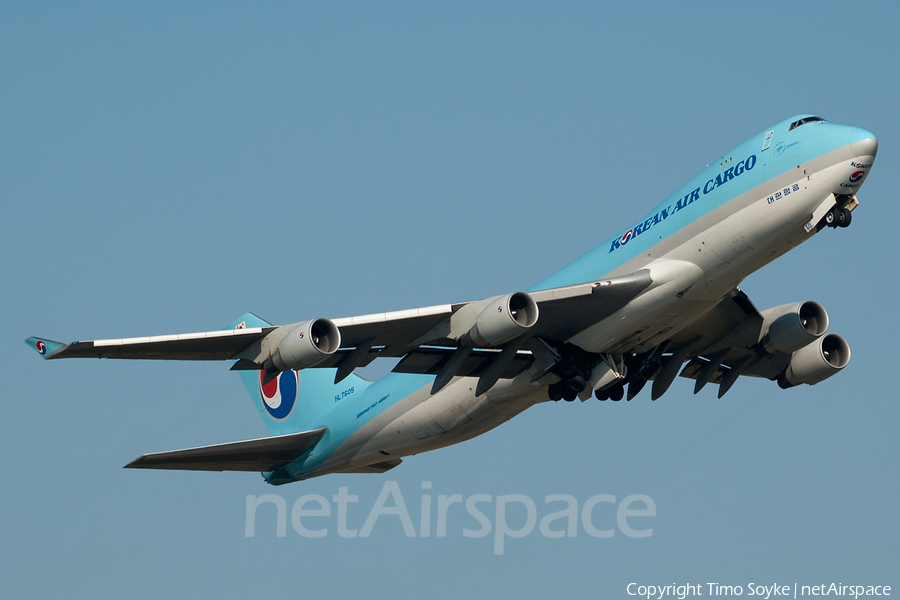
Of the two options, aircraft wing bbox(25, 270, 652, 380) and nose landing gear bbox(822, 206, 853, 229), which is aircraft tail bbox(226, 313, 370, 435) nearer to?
aircraft wing bbox(25, 270, 652, 380)

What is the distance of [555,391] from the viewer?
28.7 meters

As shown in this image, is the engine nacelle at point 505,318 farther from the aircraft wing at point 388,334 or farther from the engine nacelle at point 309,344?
the engine nacelle at point 309,344

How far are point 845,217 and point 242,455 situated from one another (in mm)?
17676

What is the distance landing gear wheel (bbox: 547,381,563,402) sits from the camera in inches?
1123

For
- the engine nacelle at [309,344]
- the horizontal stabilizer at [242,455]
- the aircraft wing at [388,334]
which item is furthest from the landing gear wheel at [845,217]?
the horizontal stabilizer at [242,455]

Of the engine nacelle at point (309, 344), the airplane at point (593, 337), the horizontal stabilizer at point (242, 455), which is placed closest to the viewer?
the engine nacelle at point (309, 344)

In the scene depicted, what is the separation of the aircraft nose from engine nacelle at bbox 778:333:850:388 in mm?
8586

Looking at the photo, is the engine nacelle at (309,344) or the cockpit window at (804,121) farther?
the cockpit window at (804,121)

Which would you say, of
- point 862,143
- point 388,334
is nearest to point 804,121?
point 862,143

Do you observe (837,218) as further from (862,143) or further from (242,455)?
(242,455)

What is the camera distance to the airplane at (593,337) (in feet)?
80.4

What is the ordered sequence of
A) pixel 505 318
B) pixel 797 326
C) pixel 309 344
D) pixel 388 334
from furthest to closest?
1. pixel 797 326
2. pixel 388 334
3. pixel 505 318
4. pixel 309 344

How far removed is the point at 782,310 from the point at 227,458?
1595cm

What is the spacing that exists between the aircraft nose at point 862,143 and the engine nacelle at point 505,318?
25.0 ft
